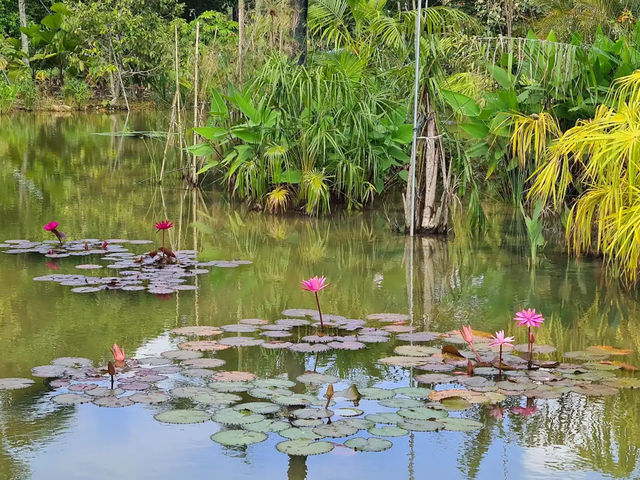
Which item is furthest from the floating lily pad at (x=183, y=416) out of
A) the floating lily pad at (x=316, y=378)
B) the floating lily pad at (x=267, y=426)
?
the floating lily pad at (x=316, y=378)

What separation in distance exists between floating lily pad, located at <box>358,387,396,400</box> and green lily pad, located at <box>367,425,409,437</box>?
0.37 m

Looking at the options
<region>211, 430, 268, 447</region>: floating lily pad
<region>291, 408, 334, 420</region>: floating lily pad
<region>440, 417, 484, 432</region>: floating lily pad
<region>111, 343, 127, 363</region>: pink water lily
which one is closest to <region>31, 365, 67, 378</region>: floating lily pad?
<region>111, 343, 127, 363</region>: pink water lily

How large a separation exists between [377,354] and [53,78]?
2469 centimetres

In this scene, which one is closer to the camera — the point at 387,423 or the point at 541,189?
the point at 387,423

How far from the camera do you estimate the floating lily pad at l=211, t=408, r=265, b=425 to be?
13.1ft

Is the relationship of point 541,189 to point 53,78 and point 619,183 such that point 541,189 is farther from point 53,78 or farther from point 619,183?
point 53,78

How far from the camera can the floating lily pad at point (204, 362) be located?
484 centimetres

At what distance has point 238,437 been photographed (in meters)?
3.86

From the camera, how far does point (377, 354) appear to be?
205 inches

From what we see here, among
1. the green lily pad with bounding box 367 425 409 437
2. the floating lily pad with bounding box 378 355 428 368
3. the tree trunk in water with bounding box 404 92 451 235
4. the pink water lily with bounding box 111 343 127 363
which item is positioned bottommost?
the green lily pad with bounding box 367 425 409 437

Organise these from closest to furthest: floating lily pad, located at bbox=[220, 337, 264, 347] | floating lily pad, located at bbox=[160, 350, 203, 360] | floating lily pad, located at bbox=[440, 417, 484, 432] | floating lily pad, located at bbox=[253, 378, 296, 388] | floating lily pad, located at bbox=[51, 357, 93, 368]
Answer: floating lily pad, located at bbox=[440, 417, 484, 432] < floating lily pad, located at bbox=[253, 378, 296, 388] < floating lily pad, located at bbox=[51, 357, 93, 368] < floating lily pad, located at bbox=[160, 350, 203, 360] < floating lily pad, located at bbox=[220, 337, 264, 347]

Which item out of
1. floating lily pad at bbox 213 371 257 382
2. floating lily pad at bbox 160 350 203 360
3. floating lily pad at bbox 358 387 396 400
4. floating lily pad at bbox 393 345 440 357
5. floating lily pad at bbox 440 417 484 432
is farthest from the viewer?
floating lily pad at bbox 393 345 440 357

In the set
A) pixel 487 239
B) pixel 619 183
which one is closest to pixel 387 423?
pixel 619 183

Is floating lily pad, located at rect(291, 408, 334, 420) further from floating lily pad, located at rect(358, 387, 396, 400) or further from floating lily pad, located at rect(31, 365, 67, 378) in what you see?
floating lily pad, located at rect(31, 365, 67, 378)
